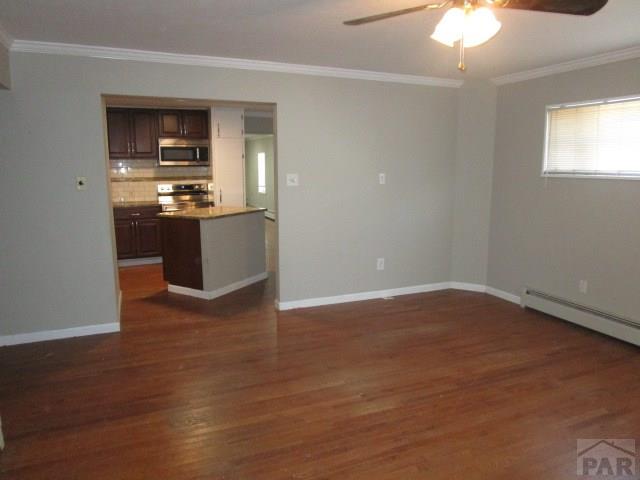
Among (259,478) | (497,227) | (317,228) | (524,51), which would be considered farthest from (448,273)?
(259,478)

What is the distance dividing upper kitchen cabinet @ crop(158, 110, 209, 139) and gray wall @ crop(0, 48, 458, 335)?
2.93 meters

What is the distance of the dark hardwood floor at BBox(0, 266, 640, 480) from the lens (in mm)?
2227

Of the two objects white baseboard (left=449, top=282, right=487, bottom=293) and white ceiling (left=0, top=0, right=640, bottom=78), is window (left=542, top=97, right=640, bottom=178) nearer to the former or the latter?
white ceiling (left=0, top=0, right=640, bottom=78)

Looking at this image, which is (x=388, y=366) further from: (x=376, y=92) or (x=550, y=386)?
(x=376, y=92)

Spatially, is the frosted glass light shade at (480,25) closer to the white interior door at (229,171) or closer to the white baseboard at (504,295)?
the white baseboard at (504,295)

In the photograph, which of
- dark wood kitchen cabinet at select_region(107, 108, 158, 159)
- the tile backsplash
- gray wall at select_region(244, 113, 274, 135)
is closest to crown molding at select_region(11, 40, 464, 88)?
dark wood kitchen cabinet at select_region(107, 108, 158, 159)

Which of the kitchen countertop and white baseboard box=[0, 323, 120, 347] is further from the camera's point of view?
the kitchen countertop

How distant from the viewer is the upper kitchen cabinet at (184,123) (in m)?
6.49

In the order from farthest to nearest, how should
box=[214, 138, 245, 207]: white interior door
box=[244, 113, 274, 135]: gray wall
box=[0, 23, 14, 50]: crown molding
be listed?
box=[244, 113, 274, 135]: gray wall, box=[214, 138, 245, 207]: white interior door, box=[0, 23, 14, 50]: crown molding

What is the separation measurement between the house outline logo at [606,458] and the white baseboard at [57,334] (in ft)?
11.4

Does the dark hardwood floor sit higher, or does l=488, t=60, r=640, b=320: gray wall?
l=488, t=60, r=640, b=320: gray wall

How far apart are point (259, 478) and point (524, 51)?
11.4 ft

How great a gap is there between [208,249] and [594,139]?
375 cm

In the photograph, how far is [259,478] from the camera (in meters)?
2.10
